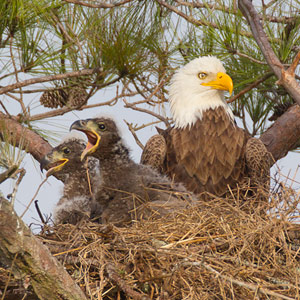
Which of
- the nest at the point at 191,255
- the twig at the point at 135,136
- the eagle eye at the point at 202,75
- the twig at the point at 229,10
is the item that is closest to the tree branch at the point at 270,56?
the nest at the point at 191,255

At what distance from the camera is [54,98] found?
5.22 metres

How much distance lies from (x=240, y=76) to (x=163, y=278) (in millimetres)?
2487

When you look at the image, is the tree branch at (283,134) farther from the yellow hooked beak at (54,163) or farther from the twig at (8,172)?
the twig at (8,172)

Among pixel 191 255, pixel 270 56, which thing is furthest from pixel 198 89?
pixel 191 255

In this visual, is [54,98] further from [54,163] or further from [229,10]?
[229,10]

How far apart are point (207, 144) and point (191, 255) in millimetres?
1832

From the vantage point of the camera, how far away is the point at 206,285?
3.35m

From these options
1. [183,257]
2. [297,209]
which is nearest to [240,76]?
[297,209]

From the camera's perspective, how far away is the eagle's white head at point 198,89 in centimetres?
514

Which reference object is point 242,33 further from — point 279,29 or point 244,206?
Answer: point 244,206

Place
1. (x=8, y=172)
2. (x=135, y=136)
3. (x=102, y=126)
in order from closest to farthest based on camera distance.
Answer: (x=8, y=172)
(x=102, y=126)
(x=135, y=136)

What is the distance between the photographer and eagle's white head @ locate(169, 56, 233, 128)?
16.9 ft

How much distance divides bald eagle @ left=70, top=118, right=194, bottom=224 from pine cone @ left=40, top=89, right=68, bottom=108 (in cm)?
61

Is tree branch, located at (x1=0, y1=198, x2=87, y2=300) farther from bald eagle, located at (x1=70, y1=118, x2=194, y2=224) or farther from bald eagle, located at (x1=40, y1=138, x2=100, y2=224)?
bald eagle, located at (x1=40, y1=138, x2=100, y2=224)
